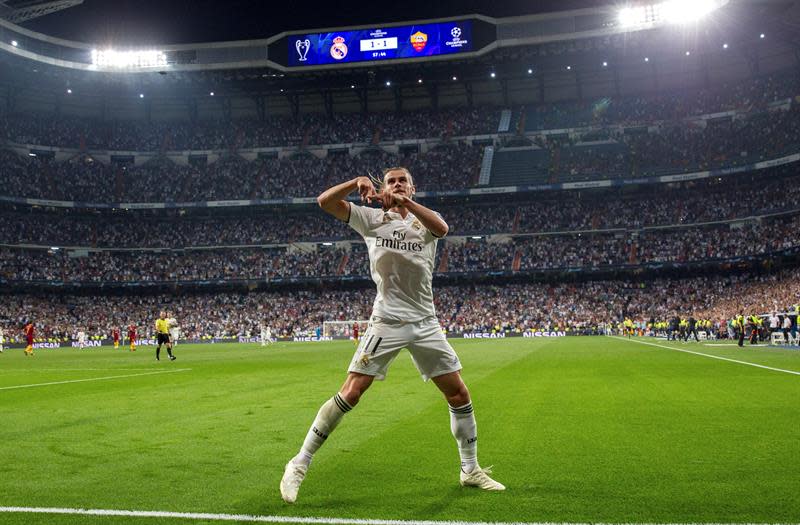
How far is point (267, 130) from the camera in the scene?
7988cm

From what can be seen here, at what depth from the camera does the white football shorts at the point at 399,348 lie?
220 inches

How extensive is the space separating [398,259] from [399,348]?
2.46 feet

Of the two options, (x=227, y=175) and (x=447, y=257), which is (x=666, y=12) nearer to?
(x=447, y=257)

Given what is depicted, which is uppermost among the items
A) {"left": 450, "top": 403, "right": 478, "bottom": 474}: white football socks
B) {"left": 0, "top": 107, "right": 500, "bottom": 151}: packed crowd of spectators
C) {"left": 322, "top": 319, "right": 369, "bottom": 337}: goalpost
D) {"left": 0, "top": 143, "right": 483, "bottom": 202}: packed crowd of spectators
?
{"left": 0, "top": 107, "right": 500, "bottom": 151}: packed crowd of spectators

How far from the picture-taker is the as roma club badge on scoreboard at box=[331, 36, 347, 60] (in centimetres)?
6450

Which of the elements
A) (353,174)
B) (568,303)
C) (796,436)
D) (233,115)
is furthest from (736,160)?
(796,436)

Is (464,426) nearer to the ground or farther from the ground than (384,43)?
nearer to the ground

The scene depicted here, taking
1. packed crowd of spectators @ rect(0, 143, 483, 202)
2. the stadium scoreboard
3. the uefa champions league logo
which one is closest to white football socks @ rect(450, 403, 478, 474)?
the stadium scoreboard

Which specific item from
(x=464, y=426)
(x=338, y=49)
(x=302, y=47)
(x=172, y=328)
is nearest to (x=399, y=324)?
(x=464, y=426)

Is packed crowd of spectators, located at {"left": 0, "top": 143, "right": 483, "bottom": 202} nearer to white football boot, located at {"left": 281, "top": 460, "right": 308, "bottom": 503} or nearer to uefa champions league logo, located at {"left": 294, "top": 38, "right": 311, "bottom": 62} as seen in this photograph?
uefa champions league logo, located at {"left": 294, "top": 38, "right": 311, "bottom": 62}

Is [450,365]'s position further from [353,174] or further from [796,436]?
[353,174]

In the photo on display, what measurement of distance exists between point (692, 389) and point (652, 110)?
65386 mm

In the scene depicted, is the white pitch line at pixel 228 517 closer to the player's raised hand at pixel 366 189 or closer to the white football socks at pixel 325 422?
the white football socks at pixel 325 422

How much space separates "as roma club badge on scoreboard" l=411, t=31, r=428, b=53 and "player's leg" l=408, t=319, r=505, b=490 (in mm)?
61388
